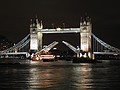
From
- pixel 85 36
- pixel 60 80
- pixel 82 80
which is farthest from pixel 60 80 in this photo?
pixel 85 36

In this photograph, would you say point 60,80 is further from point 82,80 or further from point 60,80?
point 82,80

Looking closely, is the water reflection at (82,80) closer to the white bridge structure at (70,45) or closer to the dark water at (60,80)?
the dark water at (60,80)

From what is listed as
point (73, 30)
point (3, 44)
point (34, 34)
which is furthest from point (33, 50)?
point (3, 44)

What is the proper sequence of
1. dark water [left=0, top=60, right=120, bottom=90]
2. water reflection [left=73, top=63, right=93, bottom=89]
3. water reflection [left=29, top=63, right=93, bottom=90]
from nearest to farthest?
dark water [left=0, top=60, right=120, bottom=90] < water reflection [left=29, top=63, right=93, bottom=90] < water reflection [left=73, top=63, right=93, bottom=89]

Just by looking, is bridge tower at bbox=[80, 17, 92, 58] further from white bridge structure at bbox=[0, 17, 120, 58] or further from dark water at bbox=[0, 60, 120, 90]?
dark water at bbox=[0, 60, 120, 90]

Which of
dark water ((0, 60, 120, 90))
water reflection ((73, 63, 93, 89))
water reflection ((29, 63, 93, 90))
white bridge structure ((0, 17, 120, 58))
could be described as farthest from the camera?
white bridge structure ((0, 17, 120, 58))

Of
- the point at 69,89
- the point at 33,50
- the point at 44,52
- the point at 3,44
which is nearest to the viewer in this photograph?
the point at 69,89

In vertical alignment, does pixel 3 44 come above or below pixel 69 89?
above

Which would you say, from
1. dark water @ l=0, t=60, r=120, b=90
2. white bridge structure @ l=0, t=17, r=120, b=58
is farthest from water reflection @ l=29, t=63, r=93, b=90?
white bridge structure @ l=0, t=17, r=120, b=58

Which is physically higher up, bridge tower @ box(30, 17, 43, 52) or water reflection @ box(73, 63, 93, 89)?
bridge tower @ box(30, 17, 43, 52)

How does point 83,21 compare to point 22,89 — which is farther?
point 83,21

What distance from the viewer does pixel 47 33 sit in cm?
13175

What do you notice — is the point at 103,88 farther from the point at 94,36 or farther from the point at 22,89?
the point at 94,36

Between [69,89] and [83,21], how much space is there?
4329 inches
